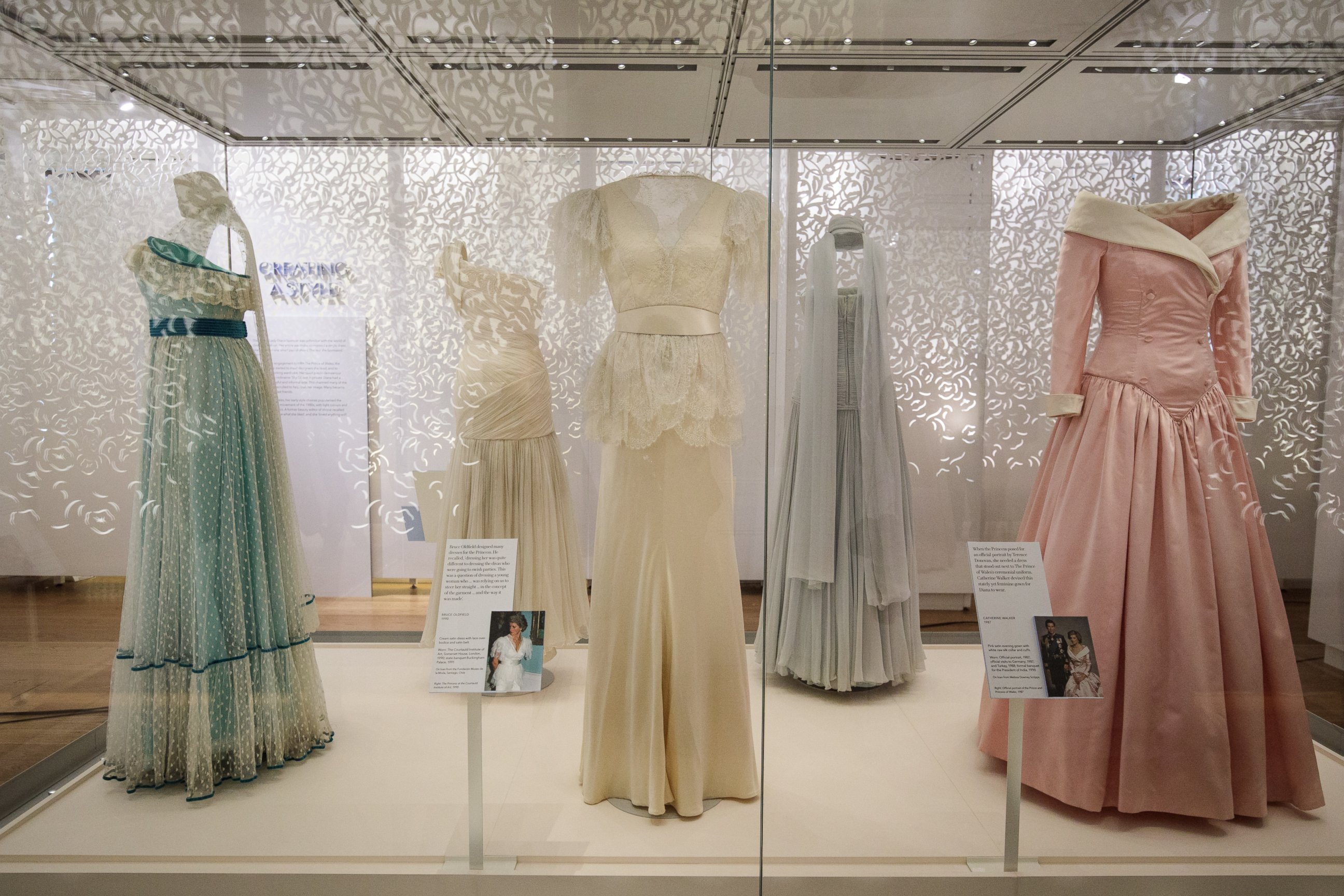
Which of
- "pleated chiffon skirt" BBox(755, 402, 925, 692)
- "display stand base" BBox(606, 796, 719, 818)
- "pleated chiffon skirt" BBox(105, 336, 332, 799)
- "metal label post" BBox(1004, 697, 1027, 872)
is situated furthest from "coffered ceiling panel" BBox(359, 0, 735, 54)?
"display stand base" BBox(606, 796, 719, 818)

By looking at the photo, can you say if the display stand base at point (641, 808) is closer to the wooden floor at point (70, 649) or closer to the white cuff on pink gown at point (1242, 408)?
the wooden floor at point (70, 649)

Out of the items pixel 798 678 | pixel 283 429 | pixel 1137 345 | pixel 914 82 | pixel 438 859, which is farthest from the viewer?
pixel 798 678

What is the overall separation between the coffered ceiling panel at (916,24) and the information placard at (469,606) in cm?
149

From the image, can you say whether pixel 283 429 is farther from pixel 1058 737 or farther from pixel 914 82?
pixel 1058 737

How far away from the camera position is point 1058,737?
1604 mm

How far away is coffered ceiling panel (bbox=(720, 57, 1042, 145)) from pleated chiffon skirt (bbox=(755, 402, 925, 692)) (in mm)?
812

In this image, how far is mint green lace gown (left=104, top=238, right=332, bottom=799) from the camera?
168 centimetres

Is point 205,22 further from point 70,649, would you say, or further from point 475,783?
point 475,783

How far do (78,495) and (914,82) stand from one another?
2.76 metres

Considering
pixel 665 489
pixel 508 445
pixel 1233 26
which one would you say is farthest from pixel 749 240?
pixel 1233 26

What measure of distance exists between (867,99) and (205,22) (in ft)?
5.94

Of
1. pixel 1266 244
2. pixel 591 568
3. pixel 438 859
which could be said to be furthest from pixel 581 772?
pixel 1266 244

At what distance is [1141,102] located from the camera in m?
1.87
